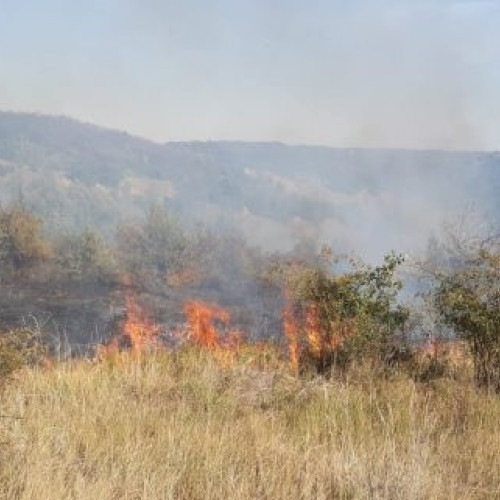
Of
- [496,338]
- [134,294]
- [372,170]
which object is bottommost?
[134,294]

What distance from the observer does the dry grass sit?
139 inches

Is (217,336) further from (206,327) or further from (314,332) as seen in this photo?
(314,332)

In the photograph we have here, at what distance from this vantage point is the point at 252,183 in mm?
82188

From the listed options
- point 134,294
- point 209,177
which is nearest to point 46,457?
point 134,294

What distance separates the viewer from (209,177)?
7988 cm

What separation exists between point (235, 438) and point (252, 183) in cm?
7842

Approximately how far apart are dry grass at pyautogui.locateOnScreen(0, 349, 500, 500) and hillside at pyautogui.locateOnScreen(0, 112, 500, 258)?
36.4m

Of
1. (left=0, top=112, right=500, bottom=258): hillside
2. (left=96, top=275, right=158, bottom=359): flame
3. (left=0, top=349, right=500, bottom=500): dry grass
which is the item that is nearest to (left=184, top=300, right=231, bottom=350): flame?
(left=96, top=275, right=158, bottom=359): flame

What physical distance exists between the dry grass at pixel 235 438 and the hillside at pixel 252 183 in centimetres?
3636

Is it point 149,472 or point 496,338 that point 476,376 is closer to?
point 496,338

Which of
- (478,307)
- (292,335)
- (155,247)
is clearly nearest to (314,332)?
(292,335)

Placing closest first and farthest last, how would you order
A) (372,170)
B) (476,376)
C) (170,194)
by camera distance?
(476,376) < (170,194) < (372,170)

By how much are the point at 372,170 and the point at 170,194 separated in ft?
91.6

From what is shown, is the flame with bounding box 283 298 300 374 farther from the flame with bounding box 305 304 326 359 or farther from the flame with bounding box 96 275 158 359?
the flame with bounding box 96 275 158 359
